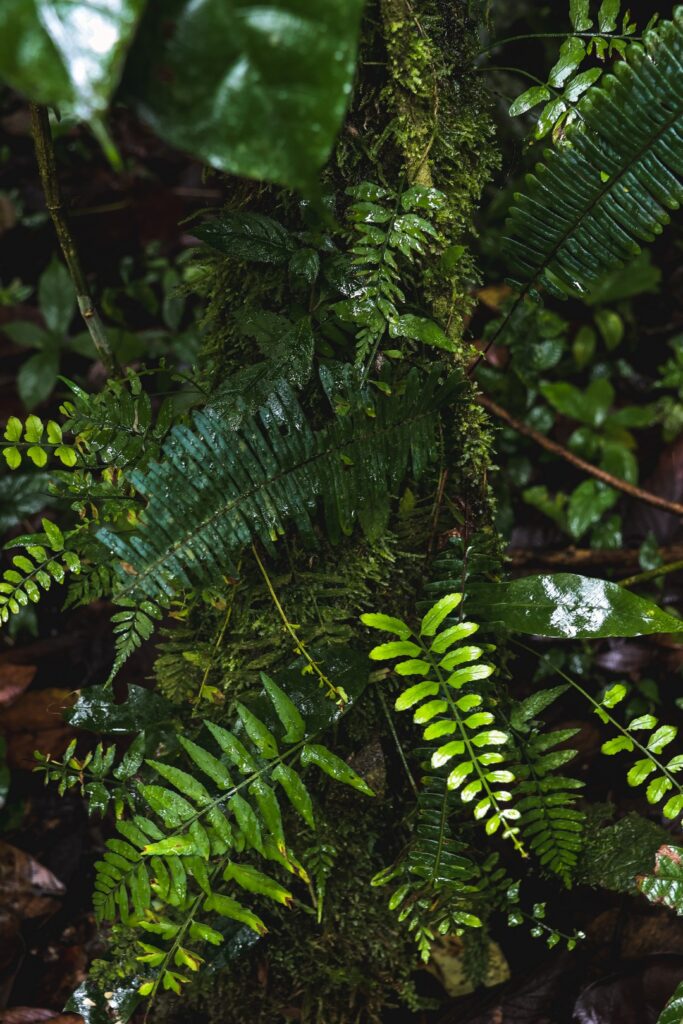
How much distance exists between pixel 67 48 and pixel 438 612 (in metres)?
1.16

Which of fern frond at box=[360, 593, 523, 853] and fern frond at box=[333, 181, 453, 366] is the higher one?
fern frond at box=[333, 181, 453, 366]

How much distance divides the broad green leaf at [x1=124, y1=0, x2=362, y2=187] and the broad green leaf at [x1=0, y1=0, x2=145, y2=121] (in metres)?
0.07

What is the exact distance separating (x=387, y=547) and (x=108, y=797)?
3.02ft

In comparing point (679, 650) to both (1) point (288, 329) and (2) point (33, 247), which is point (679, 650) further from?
(2) point (33, 247)

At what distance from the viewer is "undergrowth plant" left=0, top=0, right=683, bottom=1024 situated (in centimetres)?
151

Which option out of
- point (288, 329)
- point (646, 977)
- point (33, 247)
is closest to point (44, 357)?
point (33, 247)

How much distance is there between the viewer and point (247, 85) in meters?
0.85

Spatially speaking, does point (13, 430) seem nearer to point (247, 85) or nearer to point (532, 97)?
point (247, 85)

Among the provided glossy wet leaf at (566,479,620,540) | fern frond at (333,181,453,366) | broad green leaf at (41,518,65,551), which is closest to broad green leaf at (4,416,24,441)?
broad green leaf at (41,518,65,551)

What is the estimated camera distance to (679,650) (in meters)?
2.52

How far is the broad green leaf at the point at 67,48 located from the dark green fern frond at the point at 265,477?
826 mm

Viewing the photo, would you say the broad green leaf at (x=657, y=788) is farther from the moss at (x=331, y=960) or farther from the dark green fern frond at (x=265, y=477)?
the dark green fern frond at (x=265, y=477)

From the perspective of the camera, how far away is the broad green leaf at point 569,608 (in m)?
1.60

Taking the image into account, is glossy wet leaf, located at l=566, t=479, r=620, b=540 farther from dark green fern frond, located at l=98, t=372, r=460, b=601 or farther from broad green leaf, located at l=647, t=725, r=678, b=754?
dark green fern frond, located at l=98, t=372, r=460, b=601
